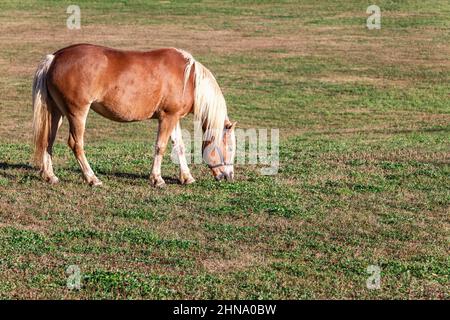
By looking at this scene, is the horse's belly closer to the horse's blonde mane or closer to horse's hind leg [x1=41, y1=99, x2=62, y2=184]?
horse's hind leg [x1=41, y1=99, x2=62, y2=184]

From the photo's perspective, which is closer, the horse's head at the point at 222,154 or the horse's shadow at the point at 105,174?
the horse's head at the point at 222,154

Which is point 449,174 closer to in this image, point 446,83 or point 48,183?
point 48,183

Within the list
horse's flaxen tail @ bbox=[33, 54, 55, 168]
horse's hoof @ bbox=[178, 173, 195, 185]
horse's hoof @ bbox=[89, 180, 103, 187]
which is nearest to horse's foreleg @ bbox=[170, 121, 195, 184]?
horse's hoof @ bbox=[178, 173, 195, 185]

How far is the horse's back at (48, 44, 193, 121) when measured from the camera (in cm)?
1257

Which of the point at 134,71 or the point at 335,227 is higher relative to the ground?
the point at 134,71

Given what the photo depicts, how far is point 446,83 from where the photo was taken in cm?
3203

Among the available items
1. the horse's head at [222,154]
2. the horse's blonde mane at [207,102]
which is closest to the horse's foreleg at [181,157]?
the horse's head at [222,154]

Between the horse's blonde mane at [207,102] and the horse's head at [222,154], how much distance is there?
0.44ft

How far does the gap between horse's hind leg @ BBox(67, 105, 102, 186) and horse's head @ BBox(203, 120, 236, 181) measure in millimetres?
1678

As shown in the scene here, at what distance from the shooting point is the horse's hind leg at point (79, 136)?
12.8m

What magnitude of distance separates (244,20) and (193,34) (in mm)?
4814

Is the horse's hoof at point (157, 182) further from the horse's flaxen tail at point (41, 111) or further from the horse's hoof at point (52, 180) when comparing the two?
the horse's flaxen tail at point (41, 111)

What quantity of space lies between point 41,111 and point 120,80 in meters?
1.22
